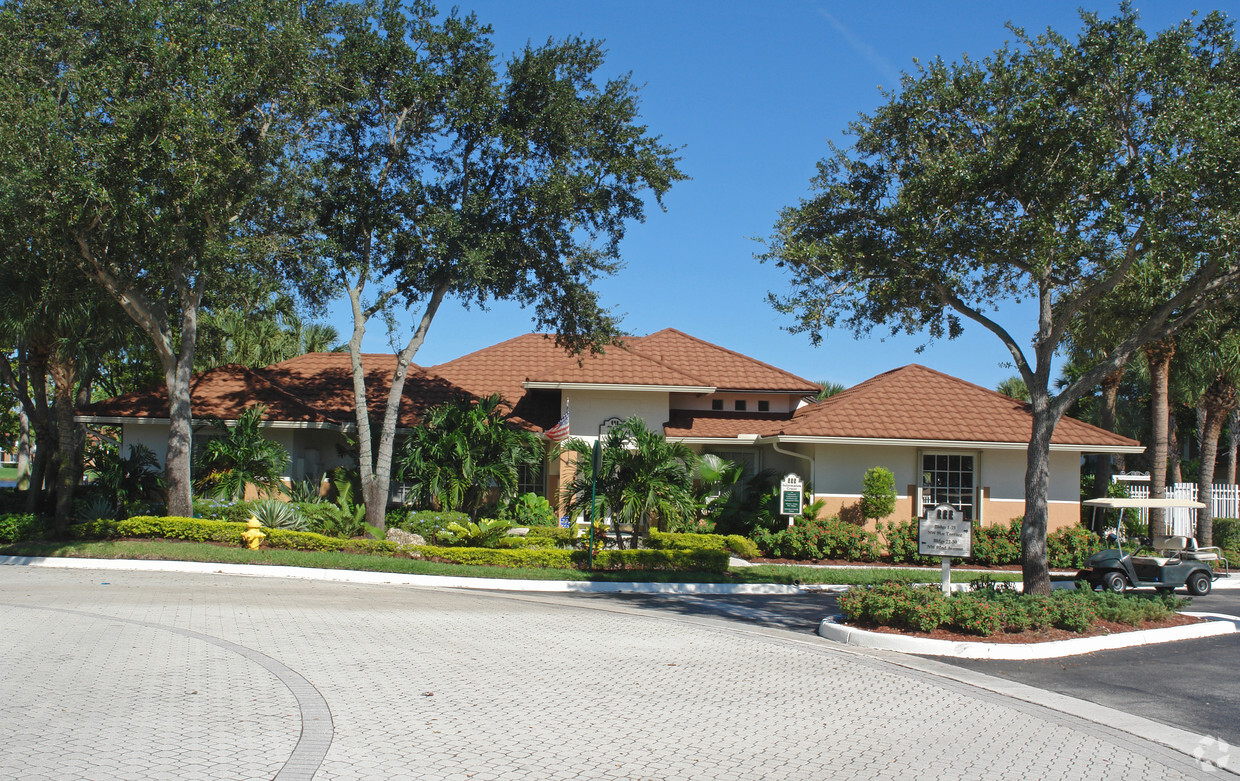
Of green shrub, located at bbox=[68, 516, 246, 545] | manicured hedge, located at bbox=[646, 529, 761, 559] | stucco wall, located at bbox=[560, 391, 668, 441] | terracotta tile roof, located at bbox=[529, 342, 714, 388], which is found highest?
terracotta tile roof, located at bbox=[529, 342, 714, 388]

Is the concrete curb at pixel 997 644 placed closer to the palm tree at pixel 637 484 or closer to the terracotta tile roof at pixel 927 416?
the palm tree at pixel 637 484

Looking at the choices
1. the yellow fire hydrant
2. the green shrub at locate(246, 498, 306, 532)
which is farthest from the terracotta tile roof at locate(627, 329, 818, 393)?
the yellow fire hydrant

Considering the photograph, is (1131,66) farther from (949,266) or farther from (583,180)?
(583,180)

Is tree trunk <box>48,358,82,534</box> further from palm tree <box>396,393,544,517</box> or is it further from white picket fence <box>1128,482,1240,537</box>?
white picket fence <box>1128,482,1240,537</box>

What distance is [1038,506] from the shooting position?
13117 millimetres

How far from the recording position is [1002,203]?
13430mm

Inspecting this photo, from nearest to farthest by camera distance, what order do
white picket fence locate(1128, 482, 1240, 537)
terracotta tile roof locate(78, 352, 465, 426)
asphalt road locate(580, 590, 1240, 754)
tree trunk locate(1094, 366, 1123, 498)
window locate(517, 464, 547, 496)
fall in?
asphalt road locate(580, 590, 1240, 754)
terracotta tile roof locate(78, 352, 465, 426)
window locate(517, 464, 547, 496)
white picket fence locate(1128, 482, 1240, 537)
tree trunk locate(1094, 366, 1123, 498)

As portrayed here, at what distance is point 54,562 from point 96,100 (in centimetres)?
915

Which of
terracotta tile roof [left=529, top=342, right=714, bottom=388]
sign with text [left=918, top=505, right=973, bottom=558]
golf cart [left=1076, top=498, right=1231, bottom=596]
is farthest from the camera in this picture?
terracotta tile roof [left=529, top=342, right=714, bottom=388]

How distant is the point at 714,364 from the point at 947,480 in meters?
8.04

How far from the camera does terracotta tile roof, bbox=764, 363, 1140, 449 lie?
22656 mm

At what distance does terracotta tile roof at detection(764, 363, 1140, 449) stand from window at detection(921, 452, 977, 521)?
840 mm

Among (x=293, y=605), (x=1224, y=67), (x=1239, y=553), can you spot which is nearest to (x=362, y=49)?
(x=293, y=605)

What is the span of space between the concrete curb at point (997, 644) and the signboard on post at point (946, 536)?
191 centimetres
